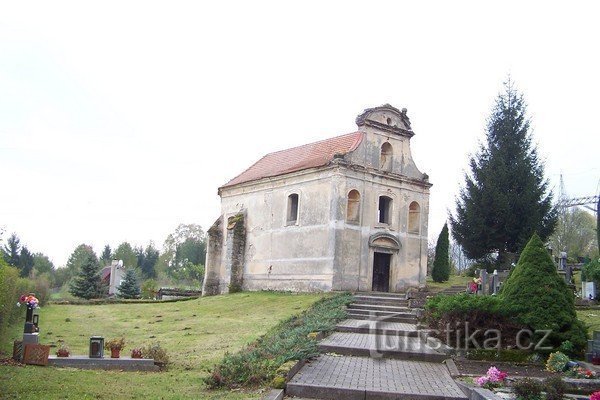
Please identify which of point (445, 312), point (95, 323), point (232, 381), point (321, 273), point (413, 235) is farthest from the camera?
point (413, 235)

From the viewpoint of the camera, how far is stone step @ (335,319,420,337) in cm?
1755

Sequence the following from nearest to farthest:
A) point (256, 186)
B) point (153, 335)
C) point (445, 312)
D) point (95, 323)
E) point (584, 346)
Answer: point (584, 346) < point (445, 312) < point (153, 335) < point (95, 323) < point (256, 186)

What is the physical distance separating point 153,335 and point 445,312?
11503 mm

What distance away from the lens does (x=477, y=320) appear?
47.0 feet

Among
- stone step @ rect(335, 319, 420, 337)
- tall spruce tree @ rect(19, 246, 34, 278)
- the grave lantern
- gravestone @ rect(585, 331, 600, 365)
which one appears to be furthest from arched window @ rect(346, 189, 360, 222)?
tall spruce tree @ rect(19, 246, 34, 278)

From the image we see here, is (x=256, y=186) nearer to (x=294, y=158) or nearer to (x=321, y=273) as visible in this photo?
(x=294, y=158)

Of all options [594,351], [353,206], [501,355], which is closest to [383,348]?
[501,355]

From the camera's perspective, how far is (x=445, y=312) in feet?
48.6

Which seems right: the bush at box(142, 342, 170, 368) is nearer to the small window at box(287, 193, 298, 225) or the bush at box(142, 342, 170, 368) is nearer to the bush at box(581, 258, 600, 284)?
the bush at box(581, 258, 600, 284)

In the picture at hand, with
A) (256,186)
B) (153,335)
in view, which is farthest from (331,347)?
(256,186)

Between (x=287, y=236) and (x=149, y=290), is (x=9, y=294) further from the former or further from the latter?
(x=149, y=290)

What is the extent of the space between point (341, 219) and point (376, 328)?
12.4m

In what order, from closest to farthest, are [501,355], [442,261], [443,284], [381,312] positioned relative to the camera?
[501,355] → [381,312] → [443,284] → [442,261]

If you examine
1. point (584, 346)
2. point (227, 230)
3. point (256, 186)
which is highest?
point (256, 186)
